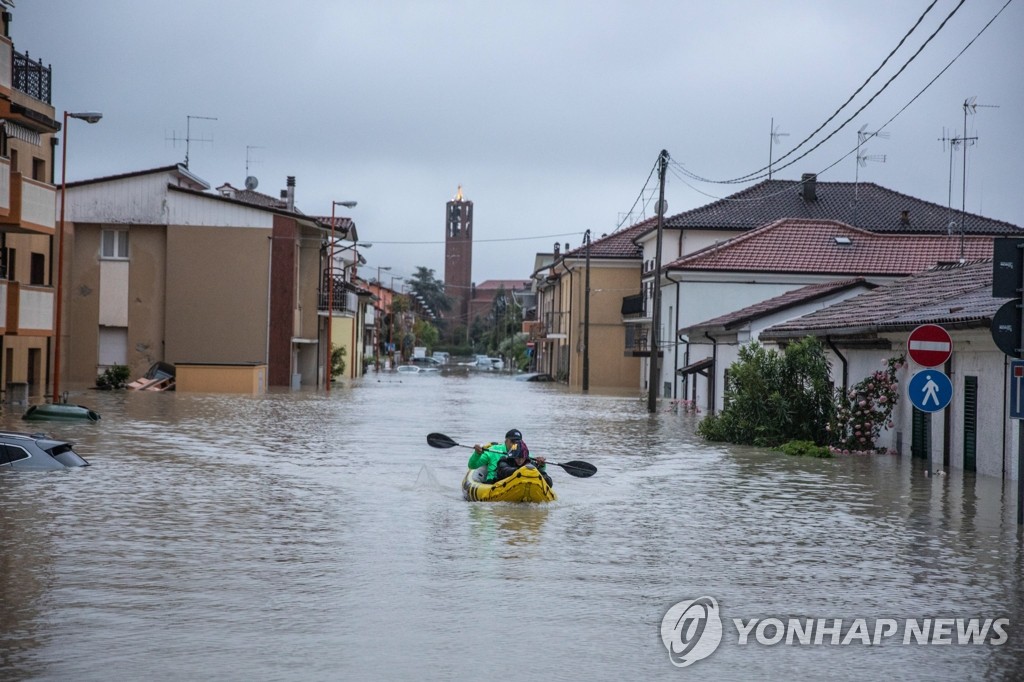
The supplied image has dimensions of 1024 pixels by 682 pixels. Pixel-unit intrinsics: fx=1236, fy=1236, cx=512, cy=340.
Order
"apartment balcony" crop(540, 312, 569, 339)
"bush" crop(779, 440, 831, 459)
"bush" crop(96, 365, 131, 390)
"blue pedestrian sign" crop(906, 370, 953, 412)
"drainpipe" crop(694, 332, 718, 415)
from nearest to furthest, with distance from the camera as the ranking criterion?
"blue pedestrian sign" crop(906, 370, 953, 412) < "bush" crop(779, 440, 831, 459) < "drainpipe" crop(694, 332, 718, 415) < "bush" crop(96, 365, 131, 390) < "apartment balcony" crop(540, 312, 569, 339)

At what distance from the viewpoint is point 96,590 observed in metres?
10.3

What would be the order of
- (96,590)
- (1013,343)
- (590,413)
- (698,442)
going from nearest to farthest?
(96,590) → (1013,343) → (698,442) → (590,413)

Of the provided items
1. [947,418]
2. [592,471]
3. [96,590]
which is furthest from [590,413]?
[96,590]

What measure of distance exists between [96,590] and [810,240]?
46008mm

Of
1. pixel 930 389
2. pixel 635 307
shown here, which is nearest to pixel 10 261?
pixel 930 389

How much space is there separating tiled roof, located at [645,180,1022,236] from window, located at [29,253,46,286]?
3123cm

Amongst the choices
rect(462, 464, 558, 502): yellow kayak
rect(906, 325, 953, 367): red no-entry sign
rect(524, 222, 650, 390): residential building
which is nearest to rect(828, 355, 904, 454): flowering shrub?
rect(906, 325, 953, 367): red no-entry sign

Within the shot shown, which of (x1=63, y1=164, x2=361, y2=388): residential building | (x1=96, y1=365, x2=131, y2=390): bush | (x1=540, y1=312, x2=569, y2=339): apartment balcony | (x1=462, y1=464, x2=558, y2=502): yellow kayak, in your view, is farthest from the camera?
(x1=540, y1=312, x2=569, y2=339): apartment balcony

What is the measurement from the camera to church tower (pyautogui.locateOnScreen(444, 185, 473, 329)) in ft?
580

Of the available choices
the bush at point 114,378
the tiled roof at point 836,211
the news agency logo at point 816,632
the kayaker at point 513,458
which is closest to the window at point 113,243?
the bush at point 114,378

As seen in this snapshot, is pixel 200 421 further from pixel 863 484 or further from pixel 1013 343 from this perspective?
pixel 1013 343

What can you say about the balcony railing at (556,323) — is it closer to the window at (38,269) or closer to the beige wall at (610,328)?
the beige wall at (610,328)

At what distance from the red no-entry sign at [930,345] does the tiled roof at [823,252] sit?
34782mm

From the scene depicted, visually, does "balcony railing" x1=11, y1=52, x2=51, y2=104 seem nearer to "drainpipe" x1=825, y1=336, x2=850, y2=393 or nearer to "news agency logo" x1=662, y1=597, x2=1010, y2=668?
"drainpipe" x1=825, y1=336, x2=850, y2=393
